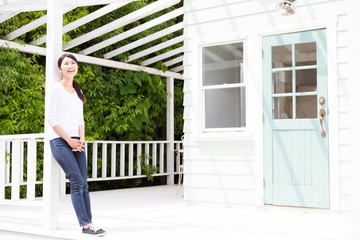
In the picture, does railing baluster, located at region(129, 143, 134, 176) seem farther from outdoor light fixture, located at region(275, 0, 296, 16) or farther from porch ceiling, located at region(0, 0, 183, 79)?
outdoor light fixture, located at region(275, 0, 296, 16)

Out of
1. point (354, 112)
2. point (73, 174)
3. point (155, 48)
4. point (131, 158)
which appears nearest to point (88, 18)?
point (155, 48)

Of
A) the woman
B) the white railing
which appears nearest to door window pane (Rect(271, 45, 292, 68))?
the woman

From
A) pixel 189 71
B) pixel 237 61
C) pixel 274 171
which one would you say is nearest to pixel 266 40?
pixel 237 61

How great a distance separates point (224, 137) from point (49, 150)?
2.40 metres

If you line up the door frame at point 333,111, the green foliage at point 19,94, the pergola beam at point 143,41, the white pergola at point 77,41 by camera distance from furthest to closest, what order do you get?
the pergola beam at point 143,41
the green foliage at point 19,94
the door frame at point 333,111
the white pergola at point 77,41

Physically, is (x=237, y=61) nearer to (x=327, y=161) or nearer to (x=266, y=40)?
(x=266, y=40)

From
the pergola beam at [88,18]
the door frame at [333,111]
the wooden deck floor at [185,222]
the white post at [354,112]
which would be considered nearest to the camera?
the white post at [354,112]

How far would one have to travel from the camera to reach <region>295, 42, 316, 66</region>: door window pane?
4.94 m

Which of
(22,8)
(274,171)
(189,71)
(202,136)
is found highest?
(22,8)

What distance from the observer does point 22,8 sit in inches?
222

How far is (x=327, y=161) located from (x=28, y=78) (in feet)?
14.3

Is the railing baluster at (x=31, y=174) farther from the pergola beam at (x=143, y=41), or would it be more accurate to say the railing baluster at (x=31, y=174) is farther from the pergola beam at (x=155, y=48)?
the pergola beam at (x=155, y=48)

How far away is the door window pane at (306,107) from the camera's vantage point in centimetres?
491

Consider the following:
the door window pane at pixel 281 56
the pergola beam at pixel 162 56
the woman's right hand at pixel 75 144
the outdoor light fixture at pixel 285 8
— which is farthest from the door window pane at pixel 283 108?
the pergola beam at pixel 162 56
